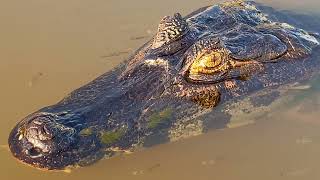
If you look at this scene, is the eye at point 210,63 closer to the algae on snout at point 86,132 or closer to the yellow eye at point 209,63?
the yellow eye at point 209,63

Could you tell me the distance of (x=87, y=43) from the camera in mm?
6484

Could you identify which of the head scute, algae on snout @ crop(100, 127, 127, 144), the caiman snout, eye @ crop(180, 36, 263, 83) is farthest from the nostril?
the head scute

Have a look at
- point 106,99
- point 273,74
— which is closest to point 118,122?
point 106,99

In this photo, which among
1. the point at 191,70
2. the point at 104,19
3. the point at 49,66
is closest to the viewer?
the point at 191,70

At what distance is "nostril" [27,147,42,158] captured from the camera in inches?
158

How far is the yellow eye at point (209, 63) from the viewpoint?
194 inches

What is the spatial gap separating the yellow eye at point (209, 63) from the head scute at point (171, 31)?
1.45 feet

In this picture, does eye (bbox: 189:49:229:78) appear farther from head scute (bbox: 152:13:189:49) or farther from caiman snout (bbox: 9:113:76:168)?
caiman snout (bbox: 9:113:76:168)

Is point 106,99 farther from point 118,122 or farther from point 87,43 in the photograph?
point 87,43

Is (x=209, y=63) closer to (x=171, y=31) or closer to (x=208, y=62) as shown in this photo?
(x=208, y=62)

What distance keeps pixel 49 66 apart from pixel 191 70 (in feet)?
7.03

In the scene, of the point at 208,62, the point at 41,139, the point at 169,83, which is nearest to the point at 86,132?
the point at 41,139

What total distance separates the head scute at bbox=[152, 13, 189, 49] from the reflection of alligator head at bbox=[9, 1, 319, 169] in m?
0.01

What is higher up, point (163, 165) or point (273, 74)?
point (273, 74)
